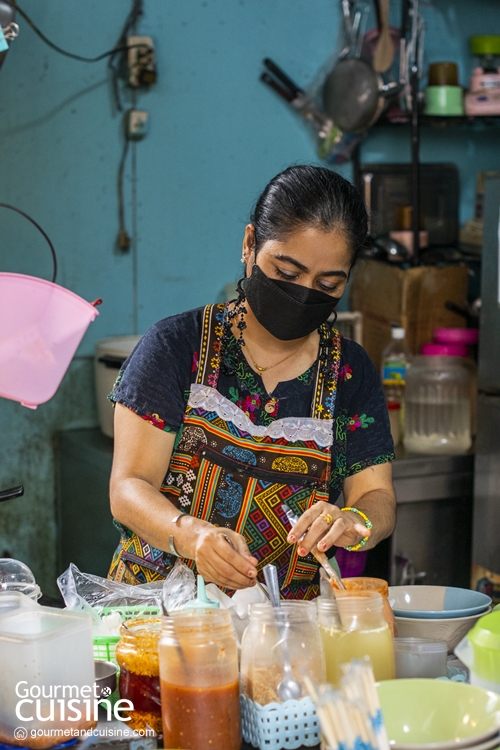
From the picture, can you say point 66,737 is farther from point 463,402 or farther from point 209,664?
point 463,402

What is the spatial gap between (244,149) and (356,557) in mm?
1603

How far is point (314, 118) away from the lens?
341cm

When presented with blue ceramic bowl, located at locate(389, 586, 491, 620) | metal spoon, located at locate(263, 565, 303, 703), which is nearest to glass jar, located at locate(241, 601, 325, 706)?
metal spoon, located at locate(263, 565, 303, 703)

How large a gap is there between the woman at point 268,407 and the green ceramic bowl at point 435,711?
1.66ft

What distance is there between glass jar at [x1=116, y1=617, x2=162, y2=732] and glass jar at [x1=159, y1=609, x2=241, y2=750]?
73 millimetres

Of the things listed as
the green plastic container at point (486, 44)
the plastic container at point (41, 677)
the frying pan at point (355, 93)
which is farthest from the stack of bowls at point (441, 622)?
the green plastic container at point (486, 44)

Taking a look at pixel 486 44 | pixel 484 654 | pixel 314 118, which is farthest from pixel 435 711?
pixel 486 44

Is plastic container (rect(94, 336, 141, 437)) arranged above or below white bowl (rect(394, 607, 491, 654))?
above

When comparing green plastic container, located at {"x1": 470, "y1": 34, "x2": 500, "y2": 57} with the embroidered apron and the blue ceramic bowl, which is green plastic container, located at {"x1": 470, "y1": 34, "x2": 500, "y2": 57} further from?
the blue ceramic bowl

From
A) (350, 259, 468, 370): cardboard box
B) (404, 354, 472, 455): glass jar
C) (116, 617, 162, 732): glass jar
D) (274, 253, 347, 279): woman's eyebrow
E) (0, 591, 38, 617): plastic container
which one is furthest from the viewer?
(350, 259, 468, 370): cardboard box

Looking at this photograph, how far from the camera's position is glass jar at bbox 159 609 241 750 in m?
1.10

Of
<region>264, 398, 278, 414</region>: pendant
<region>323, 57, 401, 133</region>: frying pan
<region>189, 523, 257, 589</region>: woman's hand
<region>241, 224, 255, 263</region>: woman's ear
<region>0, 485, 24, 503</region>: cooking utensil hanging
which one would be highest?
<region>323, 57, 401, 133</region>: frying pan

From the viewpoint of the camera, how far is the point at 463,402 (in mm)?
3211

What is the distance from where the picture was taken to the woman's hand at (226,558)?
4.41 feet
